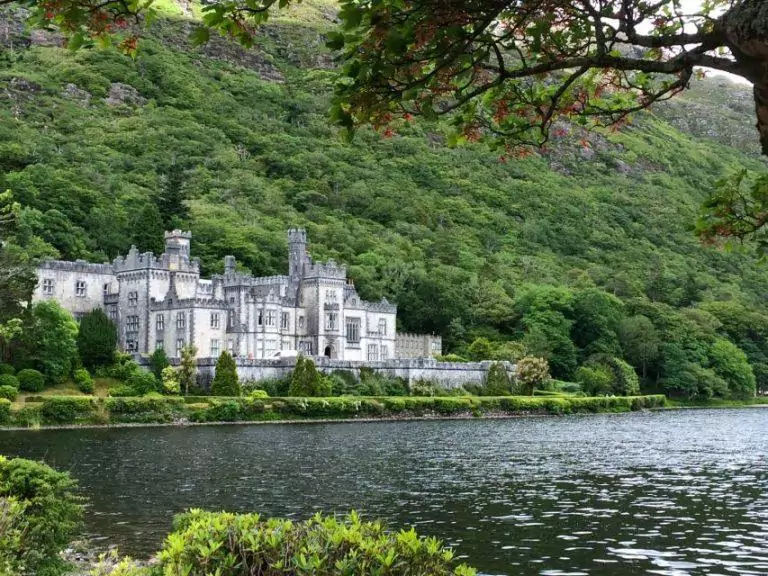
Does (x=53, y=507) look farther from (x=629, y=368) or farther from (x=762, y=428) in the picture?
(x=629, y=368)

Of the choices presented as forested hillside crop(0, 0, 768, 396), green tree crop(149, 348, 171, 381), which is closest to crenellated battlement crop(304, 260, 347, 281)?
forested hillside crop(0, 0, 768, 396)

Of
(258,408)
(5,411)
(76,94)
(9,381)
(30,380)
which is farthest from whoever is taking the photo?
(76,94)

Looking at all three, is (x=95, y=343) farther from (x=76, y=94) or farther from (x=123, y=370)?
(x=76, y=94)

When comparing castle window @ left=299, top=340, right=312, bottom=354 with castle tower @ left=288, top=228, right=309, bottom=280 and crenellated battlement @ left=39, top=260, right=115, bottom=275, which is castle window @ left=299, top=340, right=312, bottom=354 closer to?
castle tower @ left=288, top=228, right=309, bottom=280

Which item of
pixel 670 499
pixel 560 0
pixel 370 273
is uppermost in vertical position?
pixel 370 273

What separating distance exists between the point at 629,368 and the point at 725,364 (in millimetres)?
16393

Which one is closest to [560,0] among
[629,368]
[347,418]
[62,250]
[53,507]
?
[53,507]

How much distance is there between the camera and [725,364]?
12950 centimetres

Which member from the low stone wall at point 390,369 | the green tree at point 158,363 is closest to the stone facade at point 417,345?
the low stone wall at point 390,369

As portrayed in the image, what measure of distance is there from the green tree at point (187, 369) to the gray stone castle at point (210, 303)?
4245mm

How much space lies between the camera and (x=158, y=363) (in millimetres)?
84188

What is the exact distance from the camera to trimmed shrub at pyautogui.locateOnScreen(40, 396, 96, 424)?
6994 centimetres

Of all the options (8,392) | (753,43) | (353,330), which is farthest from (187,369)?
(753,43)

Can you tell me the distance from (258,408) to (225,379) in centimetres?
412
